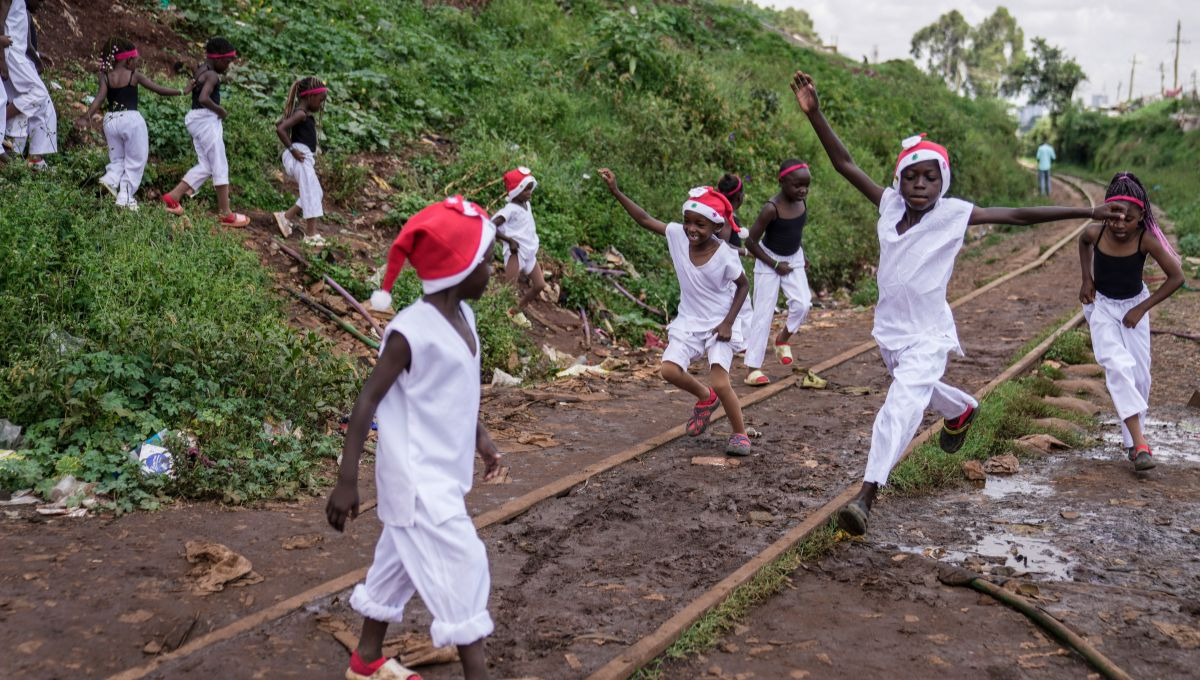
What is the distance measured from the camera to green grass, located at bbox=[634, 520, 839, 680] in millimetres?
4022

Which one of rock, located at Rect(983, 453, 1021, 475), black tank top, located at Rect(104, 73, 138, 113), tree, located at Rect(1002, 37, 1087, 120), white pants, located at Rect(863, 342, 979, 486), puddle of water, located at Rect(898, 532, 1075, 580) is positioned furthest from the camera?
tree, located at Rect(1002, 37, 1087, 120)

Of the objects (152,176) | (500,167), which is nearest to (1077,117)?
(500,167)

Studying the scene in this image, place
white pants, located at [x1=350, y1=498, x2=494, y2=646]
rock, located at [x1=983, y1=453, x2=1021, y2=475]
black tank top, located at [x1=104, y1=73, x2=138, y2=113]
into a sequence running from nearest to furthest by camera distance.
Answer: white pants, located at [x1=350, y1=498, x2=494, y2=646]
rock, located at [x1=983, y1=453, x2=1021, y2=475]
black tank top, located at [x1=104, y1=73, x2=138, y2=113]

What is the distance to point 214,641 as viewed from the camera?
12.8 ft

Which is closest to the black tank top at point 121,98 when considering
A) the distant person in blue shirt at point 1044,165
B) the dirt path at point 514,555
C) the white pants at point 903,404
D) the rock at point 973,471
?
the dirt path at point 514,555

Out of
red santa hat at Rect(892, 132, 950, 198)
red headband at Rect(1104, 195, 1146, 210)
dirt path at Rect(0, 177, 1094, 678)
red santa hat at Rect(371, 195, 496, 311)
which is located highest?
red santa hat at Rect(892, 132, 950, 198)

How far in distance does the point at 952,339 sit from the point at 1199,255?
620 inches

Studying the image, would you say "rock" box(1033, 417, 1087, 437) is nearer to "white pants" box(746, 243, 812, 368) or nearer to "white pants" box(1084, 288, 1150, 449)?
"white pants" box(1084, 288, 1150, 449)

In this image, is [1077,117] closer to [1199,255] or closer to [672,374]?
[1199,255]

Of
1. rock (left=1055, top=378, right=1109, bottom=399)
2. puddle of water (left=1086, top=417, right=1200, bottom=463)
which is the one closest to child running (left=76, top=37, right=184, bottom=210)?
puddle of water (left=1086, top=417, right=1200, bottom=463)

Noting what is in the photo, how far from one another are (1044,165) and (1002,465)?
28.9 metres

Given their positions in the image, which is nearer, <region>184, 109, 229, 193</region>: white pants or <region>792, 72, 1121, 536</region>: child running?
<region>792, 72, 1121, 536</region>: child running

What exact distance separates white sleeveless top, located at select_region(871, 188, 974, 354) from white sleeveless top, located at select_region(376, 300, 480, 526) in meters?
2.98

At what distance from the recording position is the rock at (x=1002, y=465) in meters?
6.71
